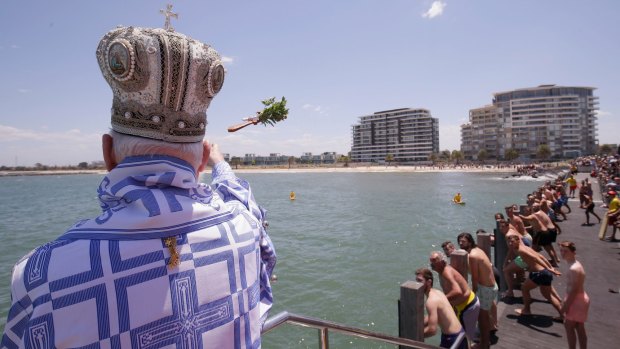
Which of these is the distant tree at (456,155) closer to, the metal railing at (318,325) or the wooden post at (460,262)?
the wooden post at (460,262)

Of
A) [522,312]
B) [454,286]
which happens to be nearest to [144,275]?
[454,286]

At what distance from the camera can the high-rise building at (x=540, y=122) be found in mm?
138000

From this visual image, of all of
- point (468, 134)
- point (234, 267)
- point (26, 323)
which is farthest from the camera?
point (468, 134)

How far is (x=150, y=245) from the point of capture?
3.80 feet

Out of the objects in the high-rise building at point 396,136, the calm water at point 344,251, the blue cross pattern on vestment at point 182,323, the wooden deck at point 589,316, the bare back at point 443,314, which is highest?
the high-rise building at point 396,136

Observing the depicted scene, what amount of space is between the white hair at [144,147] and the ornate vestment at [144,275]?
0.16ft

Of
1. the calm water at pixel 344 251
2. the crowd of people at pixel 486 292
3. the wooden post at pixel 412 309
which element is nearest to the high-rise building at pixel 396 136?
the calm water at pixel 344 251

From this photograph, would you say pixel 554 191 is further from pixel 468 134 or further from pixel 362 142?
pixel 362 142

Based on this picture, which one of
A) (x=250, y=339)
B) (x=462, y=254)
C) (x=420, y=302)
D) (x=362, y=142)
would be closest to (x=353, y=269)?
(x=462, y=254)

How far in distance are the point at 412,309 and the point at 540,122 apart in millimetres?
162495

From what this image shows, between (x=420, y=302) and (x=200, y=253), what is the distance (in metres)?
4.12

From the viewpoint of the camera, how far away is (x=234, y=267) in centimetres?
142

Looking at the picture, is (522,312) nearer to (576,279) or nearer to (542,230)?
(576,279)

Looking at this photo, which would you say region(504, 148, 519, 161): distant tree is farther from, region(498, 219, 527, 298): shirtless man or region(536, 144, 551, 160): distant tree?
region(498, 219, 527, 298): shirtless man
